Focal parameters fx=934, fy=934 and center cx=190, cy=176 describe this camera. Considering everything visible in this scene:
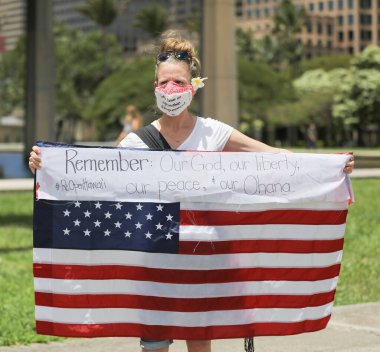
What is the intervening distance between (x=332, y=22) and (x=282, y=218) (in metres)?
157

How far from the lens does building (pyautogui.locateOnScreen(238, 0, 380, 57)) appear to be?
509ft

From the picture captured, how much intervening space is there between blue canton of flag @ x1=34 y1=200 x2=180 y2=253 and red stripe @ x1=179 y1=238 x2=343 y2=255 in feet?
0.30

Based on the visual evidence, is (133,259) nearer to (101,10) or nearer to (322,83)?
(101,10)

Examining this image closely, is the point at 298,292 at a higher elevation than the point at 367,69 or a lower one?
lower

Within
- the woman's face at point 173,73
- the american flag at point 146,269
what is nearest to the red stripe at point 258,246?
the american flag at point 146,269

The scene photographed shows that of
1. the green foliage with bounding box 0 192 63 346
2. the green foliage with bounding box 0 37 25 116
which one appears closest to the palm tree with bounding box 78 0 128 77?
the green foliage with bounding box 0 37 25 116

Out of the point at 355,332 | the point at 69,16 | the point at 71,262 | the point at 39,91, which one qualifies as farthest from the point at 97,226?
the point at 69,16

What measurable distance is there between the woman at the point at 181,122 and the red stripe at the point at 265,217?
325mm

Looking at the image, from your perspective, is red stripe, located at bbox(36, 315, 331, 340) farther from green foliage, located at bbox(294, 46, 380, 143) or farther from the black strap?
green foliage, located at bbox(294, 46, 380, 143)

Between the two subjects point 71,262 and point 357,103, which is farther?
point 357,103

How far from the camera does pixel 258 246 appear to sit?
4.55 meters

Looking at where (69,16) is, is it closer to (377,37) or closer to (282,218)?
(377,37)

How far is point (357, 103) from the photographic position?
89250 mm

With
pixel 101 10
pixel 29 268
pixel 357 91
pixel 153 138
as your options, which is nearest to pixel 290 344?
pixel 153 138
